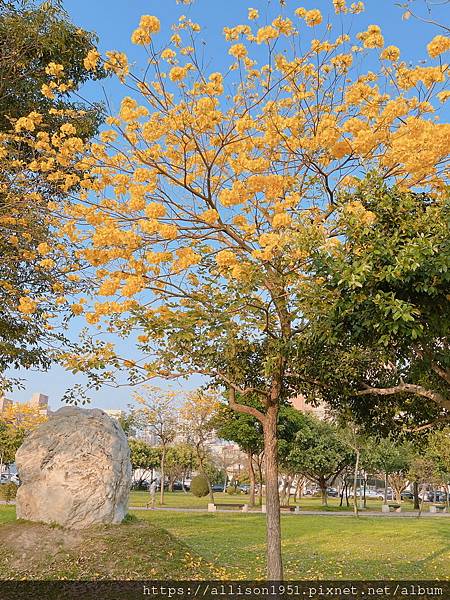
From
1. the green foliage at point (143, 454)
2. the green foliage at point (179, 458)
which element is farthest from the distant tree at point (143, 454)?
the green foliage at point (179, 458)

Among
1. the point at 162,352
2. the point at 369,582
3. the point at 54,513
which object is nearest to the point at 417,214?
the point at 162,352

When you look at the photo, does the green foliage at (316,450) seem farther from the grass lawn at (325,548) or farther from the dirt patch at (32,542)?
the dirt patch at (32,542)

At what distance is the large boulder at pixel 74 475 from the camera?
28.0 ft

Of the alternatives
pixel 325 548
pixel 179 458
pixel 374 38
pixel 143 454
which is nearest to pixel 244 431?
pixel 325 548

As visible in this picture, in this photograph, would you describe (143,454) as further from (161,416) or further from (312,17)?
(312,17)

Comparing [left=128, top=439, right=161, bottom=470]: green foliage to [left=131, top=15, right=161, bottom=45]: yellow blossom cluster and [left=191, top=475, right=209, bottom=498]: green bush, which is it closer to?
[left=191, top=475, right=209, bottom=498]: green bush

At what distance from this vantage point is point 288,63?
523cm

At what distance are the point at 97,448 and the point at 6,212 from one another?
4.05 meters

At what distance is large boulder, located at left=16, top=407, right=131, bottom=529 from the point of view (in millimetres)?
8523

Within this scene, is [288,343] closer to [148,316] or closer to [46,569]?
[148,316]

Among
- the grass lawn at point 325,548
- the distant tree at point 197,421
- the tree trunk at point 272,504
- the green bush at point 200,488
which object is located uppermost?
the distant tree at point 197,421

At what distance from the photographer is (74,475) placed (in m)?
8.73

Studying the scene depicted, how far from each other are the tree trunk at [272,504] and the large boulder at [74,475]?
144 inches

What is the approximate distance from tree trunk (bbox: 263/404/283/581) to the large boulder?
3.66m
